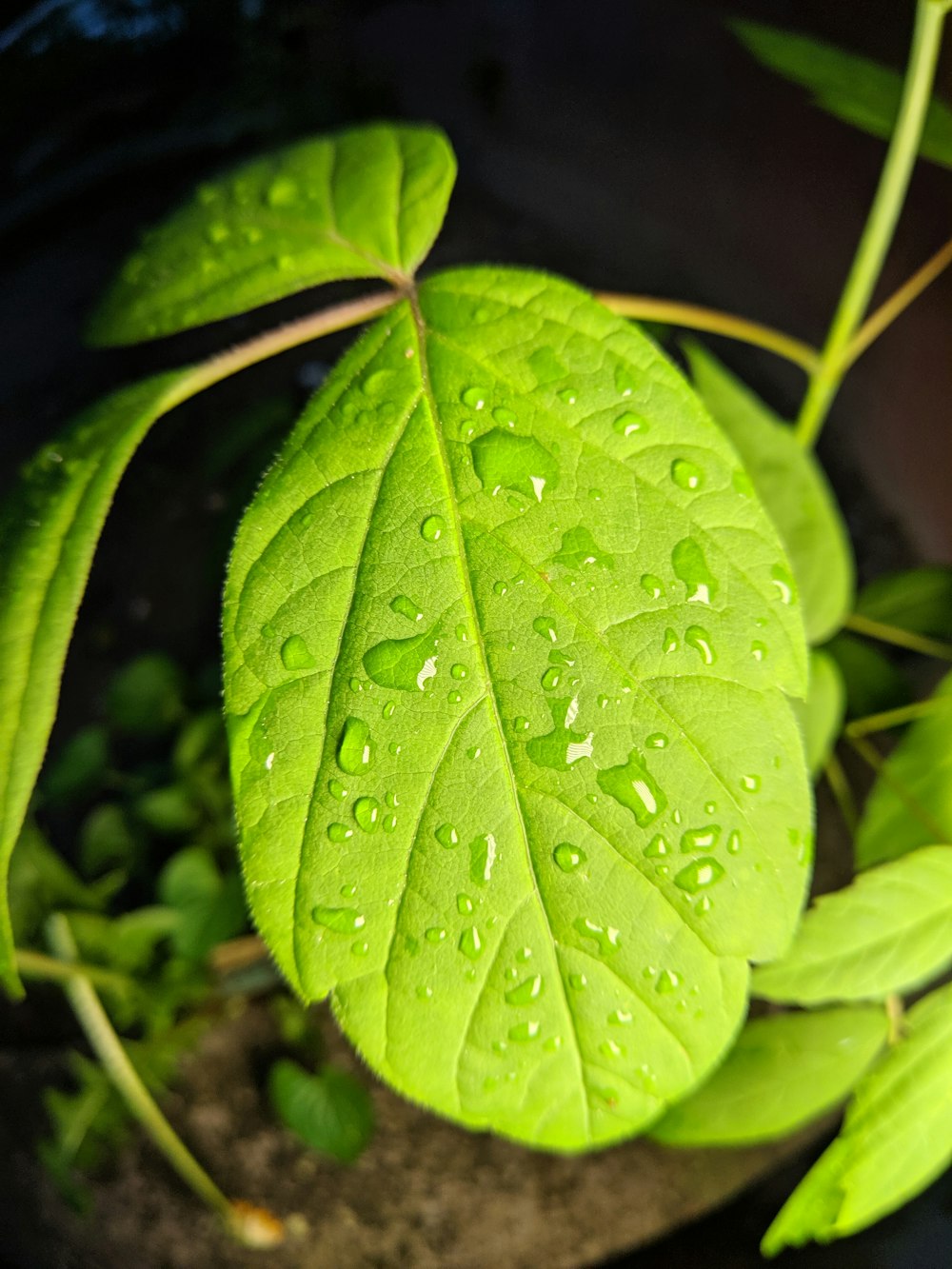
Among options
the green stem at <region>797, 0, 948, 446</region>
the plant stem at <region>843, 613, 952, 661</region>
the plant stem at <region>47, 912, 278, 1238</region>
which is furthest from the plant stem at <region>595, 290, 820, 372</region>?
the plant stem at <region>47, 912, 278, 1238</region>

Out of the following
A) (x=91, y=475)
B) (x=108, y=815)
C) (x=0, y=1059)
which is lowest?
(x=0, y=1059)

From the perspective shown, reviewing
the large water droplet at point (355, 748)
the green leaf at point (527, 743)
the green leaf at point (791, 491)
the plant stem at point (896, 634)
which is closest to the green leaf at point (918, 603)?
the plant stem at point (896, 634)

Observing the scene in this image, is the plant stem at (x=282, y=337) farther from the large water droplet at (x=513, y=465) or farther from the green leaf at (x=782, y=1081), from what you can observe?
the green leaf at (x=782, y=1081)

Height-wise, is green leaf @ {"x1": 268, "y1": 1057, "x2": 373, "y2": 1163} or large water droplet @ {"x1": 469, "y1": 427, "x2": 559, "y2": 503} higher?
large water droplet @ {"x1": 469, "y1": 427, "x2": 559, "y2": 503}

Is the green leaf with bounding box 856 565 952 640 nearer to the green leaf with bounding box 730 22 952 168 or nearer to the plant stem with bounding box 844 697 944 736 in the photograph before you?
the plant stem with bounding box 844 697 944 736

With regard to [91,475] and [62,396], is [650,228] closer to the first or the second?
[62,396]

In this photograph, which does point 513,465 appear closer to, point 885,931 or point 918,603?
point 885,931

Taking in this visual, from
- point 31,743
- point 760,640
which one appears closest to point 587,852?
point 760,640
